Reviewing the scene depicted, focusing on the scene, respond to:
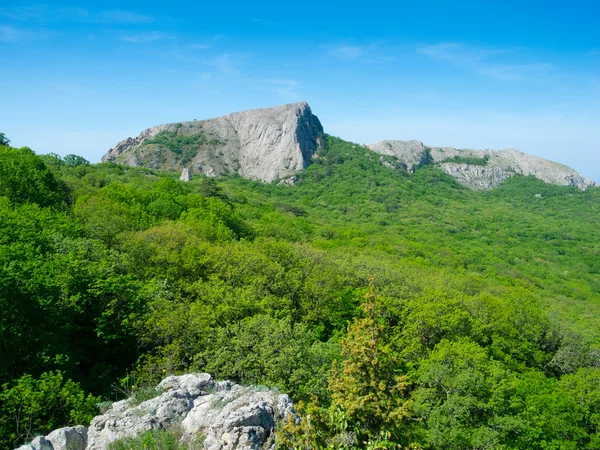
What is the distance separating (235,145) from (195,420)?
176958 mm

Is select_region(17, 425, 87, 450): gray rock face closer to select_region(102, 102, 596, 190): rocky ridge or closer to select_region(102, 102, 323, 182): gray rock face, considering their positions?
select_region(102, 102, 596, 190): rocky ridge

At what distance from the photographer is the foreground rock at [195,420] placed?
12.7 meters

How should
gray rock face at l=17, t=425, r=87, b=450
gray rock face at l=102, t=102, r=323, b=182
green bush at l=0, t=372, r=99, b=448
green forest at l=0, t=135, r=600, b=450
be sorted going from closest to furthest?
gray rock face at l=17, t=425, r=87, b=450 < green bush at l=0, t=372, r=99, b=448 < green forest at l=0, t=135, r=600, b=450 < gray rock face at l=102, t=102, r=323, b=182

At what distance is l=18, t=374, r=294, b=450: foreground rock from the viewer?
12.7m

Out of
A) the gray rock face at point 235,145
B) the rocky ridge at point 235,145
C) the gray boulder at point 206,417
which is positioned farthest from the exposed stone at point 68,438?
the gray rock face at point 235,145

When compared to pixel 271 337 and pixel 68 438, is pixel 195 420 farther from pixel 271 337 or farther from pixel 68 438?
pixel 271 337

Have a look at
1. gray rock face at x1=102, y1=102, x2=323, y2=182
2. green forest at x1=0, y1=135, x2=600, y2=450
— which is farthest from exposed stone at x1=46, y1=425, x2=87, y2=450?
gray rock face at x1=102, y1=102, x2=323, y2=182

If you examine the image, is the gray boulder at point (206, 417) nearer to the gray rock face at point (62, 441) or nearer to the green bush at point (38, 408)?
the gray rock face at point (62, 441)

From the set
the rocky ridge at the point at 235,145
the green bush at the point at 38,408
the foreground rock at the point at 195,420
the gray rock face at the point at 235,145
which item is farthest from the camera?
the gray rock face at the point at 235,145

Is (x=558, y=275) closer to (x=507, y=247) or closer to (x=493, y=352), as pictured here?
(x=507, y=247)

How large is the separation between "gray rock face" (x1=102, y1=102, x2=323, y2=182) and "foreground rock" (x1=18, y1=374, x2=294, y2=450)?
157 m

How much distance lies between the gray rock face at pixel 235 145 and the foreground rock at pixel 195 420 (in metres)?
157

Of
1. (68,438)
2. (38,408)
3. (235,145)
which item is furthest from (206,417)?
(235,145)

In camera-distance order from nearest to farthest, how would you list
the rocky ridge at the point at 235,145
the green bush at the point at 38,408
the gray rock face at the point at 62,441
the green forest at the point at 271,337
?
the gray rock face at the point at 62,441
the green bush at the point at 38,408
the green forest at the point at 271,337
the rocky ridge at the point at 235,145
